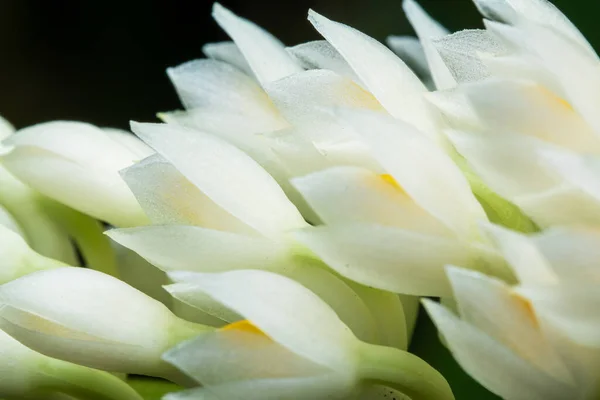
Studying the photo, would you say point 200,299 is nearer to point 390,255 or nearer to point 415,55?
point 390,255

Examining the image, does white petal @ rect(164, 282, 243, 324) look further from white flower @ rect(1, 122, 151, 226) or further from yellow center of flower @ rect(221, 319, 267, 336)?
white flower @ rect(1, 122, 151, 226)

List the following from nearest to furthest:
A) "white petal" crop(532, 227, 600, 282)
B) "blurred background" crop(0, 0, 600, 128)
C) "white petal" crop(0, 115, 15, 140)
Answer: "white petal" crop(532, 227, 600, 282), "white petal" crop(0, 115, 15, 140), "blurred background" crop(0, 0, 600, 128)

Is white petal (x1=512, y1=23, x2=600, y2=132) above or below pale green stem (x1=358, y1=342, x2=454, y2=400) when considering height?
above

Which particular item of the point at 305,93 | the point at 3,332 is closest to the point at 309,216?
the point at 305,93

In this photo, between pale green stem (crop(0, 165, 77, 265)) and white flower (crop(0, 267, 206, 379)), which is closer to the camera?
white flower (crop(0, 267, 206, 379))

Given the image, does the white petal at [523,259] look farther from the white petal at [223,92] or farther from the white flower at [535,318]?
the white petal at [223,92]

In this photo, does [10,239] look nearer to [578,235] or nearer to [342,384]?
[342,384]

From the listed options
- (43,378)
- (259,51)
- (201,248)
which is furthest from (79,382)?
(259,51)

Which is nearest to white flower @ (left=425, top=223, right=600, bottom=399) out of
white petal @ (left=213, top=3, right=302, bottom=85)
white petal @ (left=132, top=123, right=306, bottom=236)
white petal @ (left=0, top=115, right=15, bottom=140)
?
white petal @ (left=132, top=123, right=306, bottom=236)
